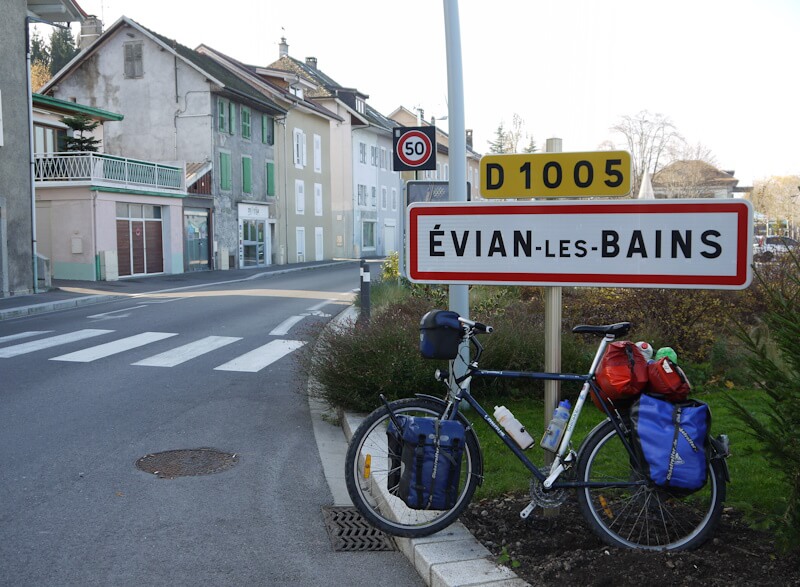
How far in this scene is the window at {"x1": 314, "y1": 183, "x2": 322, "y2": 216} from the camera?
2035 inches

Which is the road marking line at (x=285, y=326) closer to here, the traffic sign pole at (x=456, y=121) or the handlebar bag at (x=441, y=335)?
the traffic sign pole at (x=456, y=121)

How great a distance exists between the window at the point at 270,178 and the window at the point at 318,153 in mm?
6681

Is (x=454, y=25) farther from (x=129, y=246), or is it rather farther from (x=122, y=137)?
(x=122, y=137)

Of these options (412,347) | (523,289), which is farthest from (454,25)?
(523,289)

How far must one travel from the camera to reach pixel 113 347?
40.2ft

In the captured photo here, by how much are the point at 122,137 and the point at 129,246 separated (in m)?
10.3

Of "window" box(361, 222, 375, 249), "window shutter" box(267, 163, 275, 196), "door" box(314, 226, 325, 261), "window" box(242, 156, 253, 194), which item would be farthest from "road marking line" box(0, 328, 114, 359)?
"window" box(361, 222, 375, 249)

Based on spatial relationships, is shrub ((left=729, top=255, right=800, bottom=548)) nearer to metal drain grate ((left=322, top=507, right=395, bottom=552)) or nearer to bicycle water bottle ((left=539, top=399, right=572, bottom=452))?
bicycle water bottle ((left=539, top=399, right=572, bottom=452))

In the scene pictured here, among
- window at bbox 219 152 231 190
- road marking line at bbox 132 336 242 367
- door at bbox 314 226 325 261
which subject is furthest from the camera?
door at bbox 314 226 325 261

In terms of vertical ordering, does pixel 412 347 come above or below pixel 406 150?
below

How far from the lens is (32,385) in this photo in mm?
9234

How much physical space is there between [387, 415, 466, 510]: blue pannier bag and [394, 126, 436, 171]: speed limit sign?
6.82 m

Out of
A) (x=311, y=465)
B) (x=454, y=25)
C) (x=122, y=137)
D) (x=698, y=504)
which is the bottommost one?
(x=311, y=465)

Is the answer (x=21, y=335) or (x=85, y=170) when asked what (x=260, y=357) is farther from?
(x=85, y=170)
